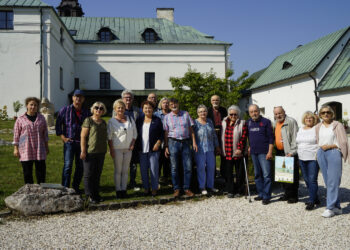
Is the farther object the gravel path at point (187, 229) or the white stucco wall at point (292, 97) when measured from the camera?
the white stucco wall at point (292, 97)

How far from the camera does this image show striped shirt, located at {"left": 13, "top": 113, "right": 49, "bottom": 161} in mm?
5340

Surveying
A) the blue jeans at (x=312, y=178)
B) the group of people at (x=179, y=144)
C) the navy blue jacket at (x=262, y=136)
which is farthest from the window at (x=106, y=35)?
the blue jeans at (x=312, y=178)

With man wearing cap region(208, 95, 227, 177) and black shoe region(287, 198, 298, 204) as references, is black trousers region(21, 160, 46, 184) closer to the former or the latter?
man wearing cap region(208, 95, 227, 177)

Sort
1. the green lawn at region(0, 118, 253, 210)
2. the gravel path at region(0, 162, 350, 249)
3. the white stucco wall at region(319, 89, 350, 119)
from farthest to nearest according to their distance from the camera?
1. the white stucco wall at region(319, 89, 350, 119)
2. the green lawn at region(0, 118, 253, 210)
3. the gravel path at region(0, 162, 350, 249)

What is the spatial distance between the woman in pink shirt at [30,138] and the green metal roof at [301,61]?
20.1m

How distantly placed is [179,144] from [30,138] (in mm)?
2674

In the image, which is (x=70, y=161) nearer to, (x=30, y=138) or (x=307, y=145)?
(x=30, y=138)

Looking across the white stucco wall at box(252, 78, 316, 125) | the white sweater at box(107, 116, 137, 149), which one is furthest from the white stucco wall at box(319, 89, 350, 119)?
the white sweater at box(107, 116, 137, 149)

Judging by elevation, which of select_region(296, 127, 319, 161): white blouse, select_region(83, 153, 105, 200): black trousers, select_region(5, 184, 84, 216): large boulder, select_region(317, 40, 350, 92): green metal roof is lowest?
select_region(5, 184, 84, 216): large boulder

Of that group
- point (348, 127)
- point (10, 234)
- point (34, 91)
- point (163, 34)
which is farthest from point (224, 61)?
point (10, 234)

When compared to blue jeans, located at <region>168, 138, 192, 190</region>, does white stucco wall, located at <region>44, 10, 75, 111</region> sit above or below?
above

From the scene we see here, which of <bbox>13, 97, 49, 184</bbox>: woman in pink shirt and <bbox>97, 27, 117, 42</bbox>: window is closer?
<bbox>13, 97, 49, 184</bbox>: woman in pink shirt

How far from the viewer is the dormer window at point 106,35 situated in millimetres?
30633

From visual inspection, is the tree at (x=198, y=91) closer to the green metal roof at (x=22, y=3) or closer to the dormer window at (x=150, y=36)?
the dormer window at (x=150, y=36)
